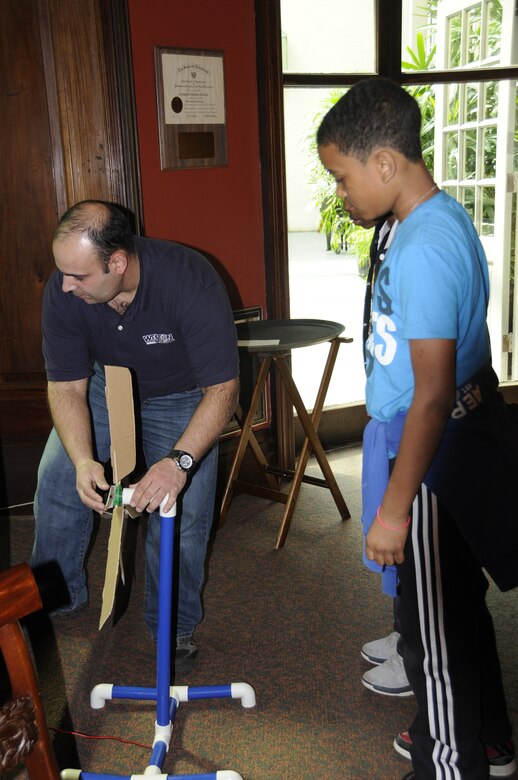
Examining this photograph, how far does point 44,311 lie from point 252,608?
45.3 inches

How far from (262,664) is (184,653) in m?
0.22

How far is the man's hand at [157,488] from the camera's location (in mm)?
1641

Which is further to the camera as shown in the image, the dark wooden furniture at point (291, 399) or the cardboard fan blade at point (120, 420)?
the dark wooden furniture at point (291, 399)

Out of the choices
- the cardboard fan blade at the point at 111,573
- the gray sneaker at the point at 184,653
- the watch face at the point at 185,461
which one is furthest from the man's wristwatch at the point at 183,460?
the gray sneaker at the point at 184,653

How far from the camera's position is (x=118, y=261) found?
187 centimetres

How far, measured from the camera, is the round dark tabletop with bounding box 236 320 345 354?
2.82m

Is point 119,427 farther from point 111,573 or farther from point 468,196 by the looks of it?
point 468,196

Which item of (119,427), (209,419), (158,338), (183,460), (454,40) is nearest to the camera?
(119,427)

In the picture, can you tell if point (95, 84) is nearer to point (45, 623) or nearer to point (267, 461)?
point (267, 461)

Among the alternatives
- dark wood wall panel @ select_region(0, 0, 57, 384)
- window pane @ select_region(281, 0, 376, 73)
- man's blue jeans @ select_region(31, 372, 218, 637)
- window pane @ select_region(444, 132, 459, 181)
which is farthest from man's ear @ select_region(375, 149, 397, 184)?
window pane @ select_region(444, 132, 459, 181)

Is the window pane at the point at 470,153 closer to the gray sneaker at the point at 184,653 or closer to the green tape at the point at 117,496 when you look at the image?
the gray sneaker at the point at 184,653

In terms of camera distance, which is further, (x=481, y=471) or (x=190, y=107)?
(x=190, y=107)

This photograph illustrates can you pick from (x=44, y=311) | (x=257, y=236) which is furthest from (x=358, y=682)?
(x=257, y=236)

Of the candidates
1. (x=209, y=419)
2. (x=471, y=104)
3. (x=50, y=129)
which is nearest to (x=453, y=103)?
(x=471, y=104)
